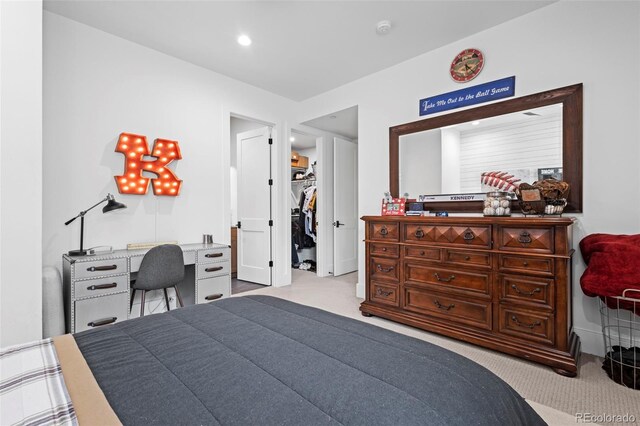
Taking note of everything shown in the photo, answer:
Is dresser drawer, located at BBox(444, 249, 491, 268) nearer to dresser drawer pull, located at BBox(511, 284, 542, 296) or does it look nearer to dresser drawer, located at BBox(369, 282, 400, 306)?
dresser drawer pull, located at BBox(511, 284, 542, 296)

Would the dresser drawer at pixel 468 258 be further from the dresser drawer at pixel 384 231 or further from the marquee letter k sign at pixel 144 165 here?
the marquee letter k sign at pixel 144 165

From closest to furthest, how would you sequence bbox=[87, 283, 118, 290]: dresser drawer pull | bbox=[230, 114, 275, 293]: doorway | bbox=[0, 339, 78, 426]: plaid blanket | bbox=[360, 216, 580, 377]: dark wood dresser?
1. bbox=[0, 339, 78, 426]: plaid blanket
2. bbox=[360, 216, 580, 377]: dark wood dresser
3. bbox=[87, 283, 118, 290]: dresser drawer pull
4. bbox=[230, 114, 275, 293]: doorway

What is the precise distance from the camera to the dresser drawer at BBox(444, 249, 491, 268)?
244 centimetres

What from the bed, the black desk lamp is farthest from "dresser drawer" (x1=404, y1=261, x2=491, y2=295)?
the black desk lamp

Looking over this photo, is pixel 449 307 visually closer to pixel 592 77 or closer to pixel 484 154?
pixel 484 154

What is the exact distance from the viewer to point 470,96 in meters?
3.02

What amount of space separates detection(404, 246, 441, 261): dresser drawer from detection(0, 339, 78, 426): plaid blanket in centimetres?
257

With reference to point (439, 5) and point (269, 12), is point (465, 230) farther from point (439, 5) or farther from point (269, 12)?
point (269, 12)

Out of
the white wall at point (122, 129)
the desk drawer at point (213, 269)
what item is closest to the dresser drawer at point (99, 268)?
the white wall at point (122, 129)

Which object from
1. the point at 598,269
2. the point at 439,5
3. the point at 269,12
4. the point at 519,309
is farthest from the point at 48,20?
the point at 598,269

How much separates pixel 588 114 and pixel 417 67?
170 cm

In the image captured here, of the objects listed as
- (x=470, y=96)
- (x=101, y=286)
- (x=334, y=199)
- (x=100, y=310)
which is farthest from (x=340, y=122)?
(x=100, y=310)

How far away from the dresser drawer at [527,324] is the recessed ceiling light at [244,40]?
336 cm

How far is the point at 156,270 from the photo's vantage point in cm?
259
